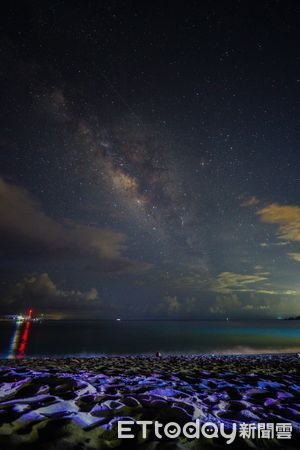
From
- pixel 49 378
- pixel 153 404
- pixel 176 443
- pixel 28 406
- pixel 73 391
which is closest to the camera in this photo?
pixel 176 443

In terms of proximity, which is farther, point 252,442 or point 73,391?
point 73,391

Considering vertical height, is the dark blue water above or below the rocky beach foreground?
below

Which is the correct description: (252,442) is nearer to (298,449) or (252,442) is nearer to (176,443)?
(298,449)

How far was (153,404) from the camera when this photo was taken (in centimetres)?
536

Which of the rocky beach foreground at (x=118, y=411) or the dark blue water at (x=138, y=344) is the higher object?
the rocky beach foreground at (x=118, y=411)

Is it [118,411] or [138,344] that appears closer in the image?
[118,411]

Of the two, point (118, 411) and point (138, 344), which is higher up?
point (118, 411)

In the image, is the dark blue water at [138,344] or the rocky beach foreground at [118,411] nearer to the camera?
the rocky beach foreground at [118,411]

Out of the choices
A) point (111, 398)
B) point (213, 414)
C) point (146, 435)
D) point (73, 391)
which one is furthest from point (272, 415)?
point (73, 391)

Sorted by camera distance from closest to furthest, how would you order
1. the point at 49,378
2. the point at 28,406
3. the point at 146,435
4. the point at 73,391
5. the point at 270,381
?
the point at 146,435 < the point at 28,406 < the point at 73,391 < the point at 49,378 < the point at 270,381

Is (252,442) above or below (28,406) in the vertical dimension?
below

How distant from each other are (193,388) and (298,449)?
153 inches

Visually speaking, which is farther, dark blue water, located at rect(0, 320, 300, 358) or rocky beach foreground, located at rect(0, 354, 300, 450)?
dark blue water, located at rect(0, 320, 300, 358)

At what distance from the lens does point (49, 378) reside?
22.5ft
